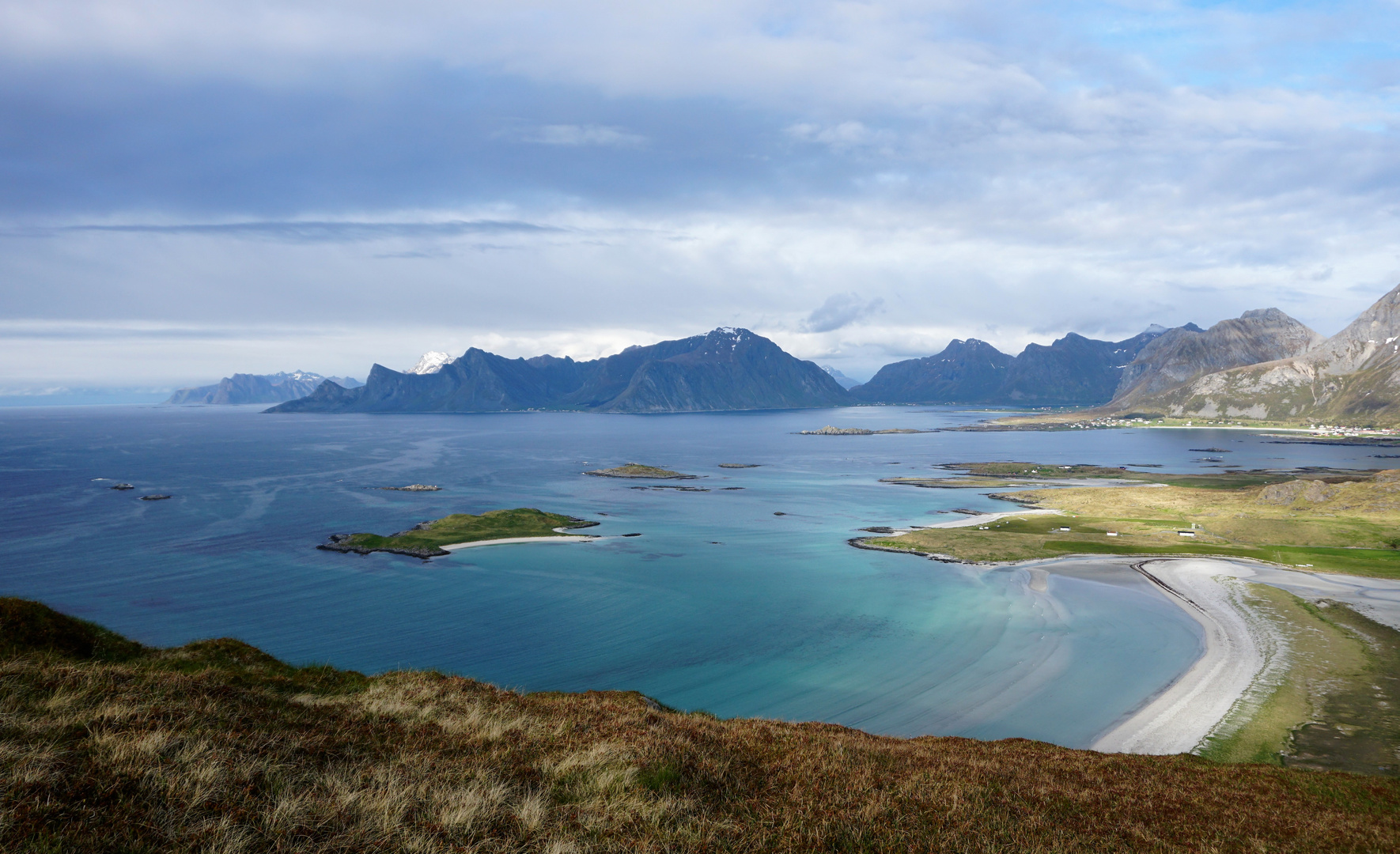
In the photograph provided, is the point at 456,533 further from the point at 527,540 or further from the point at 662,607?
the point at 662,607

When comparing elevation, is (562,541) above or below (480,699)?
below

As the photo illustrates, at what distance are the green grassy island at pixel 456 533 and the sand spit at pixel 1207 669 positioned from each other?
233 ft

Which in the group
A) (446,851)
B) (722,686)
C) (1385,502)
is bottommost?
(722,686)

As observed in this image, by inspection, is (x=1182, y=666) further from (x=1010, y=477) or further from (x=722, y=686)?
(x=1010, y=477)

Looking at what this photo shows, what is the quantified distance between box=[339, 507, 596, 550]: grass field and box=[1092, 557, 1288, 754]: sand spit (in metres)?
71.2

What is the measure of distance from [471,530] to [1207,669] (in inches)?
3189

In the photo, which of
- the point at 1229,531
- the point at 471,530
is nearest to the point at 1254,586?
the point at 1229,531

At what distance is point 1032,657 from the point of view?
165 ft

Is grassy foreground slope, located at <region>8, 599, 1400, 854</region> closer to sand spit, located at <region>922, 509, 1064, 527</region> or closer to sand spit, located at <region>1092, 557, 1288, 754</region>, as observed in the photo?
sand spit, located at <region>1092, 557, 1288, 754</region>

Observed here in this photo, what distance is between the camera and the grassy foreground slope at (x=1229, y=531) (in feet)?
262

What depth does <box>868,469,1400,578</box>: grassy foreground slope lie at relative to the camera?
3140 inches

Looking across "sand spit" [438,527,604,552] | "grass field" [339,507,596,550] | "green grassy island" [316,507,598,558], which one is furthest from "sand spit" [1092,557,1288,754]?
"grass field" [339,507,596,550]

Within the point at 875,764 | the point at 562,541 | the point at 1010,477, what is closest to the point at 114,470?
the point at 562,541

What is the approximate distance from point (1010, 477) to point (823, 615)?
377ft
